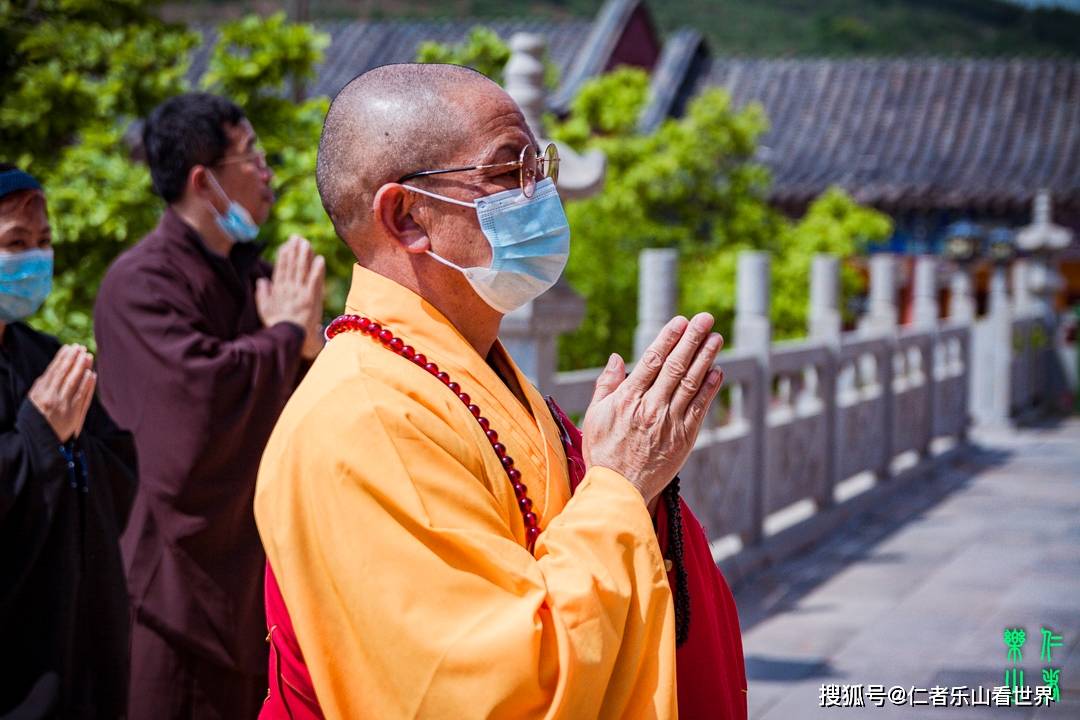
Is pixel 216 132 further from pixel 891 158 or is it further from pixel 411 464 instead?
pixel 891 158

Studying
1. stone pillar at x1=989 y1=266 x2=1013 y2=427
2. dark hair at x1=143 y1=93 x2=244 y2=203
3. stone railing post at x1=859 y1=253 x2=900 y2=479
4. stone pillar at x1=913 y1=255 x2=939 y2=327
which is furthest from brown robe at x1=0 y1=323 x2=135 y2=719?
stone pillar at x1=989 y1=266 x2=1013 y2=427

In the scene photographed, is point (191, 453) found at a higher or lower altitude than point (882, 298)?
higher

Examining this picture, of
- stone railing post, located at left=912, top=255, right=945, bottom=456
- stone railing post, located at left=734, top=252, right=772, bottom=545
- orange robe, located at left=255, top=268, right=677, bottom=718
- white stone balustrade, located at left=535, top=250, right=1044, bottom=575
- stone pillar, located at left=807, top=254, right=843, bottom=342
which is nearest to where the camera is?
orange robe, located at left=255, top=268, right=677, bottom=718

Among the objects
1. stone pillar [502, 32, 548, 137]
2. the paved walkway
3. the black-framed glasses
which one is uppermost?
stone pillar [502, 32, 548, 137]

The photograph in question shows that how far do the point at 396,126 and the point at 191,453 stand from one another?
5.75 ft

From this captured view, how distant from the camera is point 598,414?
1840mm

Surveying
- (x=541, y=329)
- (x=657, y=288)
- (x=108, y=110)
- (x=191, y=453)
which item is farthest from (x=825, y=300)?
(x=191, y=453)

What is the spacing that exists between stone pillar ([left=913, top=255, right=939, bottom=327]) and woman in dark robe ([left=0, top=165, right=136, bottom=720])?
990 cm

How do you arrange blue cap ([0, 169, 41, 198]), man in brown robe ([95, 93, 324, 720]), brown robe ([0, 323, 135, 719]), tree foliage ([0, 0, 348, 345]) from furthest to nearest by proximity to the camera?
tree foliage ([0, 0, 348, 345]) < man in brown robe ([95, 93, 324, 720]) < blue cap ([0, 169, 41, 198]) < brown robe ([0, 323, 135, 719])

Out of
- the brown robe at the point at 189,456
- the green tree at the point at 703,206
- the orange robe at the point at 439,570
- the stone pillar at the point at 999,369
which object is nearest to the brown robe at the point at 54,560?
the brown robe at the point at 189,456

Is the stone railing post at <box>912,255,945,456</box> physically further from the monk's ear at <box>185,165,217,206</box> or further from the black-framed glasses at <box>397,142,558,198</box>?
the black-framed glasses at <box>397,142,558,198</box>

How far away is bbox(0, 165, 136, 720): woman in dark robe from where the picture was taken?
2.79 metres

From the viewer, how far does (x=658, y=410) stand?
182 centimetres

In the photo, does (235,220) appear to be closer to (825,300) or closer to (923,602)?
(923,602)
